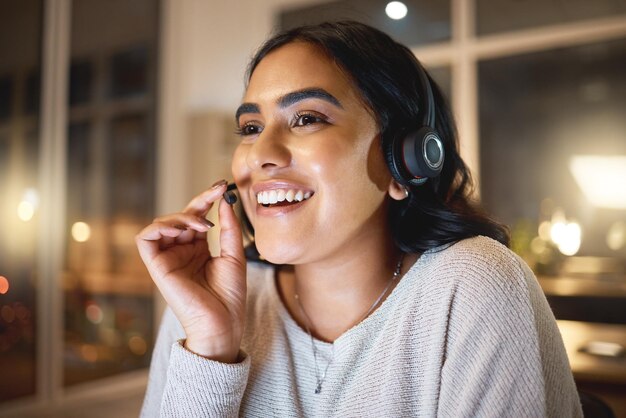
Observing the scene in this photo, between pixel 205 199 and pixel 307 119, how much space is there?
11.3 inches

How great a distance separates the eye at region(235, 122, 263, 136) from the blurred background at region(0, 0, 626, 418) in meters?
2.23

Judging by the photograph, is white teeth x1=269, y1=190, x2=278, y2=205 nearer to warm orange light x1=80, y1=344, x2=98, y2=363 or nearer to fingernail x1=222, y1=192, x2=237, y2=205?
fingernail x1=222, y1=192, x2=237, y2=205

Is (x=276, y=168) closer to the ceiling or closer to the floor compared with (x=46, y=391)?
closer to the ceiling

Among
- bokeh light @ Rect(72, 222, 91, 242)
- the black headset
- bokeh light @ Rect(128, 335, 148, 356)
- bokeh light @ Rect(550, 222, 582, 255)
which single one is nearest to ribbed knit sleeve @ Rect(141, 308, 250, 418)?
the black headset

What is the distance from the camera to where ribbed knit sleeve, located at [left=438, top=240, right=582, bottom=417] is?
0.85 meters

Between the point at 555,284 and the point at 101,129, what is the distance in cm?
339

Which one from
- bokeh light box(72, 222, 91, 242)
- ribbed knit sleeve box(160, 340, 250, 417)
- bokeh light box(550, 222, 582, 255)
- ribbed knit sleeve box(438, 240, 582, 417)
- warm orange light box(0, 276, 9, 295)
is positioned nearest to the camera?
ribbed knit sleeve box(438, 240, 582, 417)

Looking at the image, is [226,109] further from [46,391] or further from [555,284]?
[555,284]

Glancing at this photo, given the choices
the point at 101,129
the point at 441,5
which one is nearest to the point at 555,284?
the point at 441,5

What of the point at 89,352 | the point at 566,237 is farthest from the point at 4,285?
the point at 566,237

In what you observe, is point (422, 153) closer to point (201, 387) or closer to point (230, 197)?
point (230, 197)

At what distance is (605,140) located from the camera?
444cm

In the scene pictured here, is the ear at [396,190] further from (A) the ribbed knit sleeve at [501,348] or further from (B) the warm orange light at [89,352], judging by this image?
(B) the warm orange light at [89,352]

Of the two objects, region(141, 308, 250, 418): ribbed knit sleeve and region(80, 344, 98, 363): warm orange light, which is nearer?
region(141, 308, 250, 418): ribbed knit sleeve
